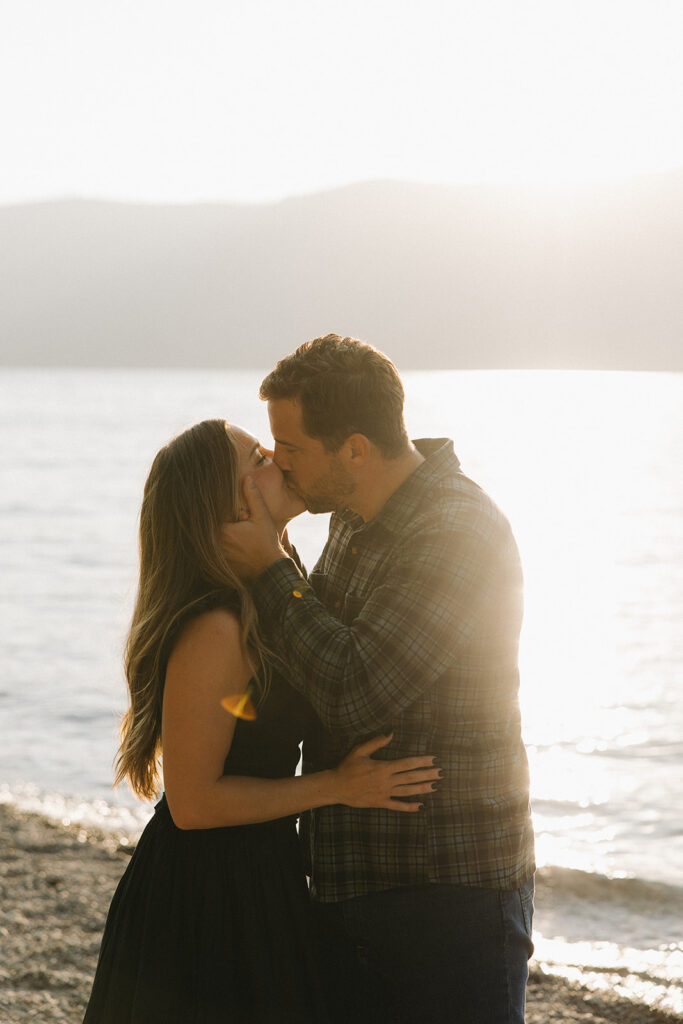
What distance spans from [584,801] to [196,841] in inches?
219

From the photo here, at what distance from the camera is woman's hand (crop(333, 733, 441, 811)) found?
245 cm

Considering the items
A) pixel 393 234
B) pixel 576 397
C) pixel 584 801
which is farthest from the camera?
pixel 393 234

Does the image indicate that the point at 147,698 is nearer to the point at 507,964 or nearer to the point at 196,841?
the point at 196,841

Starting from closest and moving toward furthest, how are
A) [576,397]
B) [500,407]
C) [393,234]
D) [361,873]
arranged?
[361,873]
[500,407]
[576,397]
[393,234]

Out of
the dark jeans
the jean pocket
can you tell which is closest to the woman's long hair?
the dark jeans

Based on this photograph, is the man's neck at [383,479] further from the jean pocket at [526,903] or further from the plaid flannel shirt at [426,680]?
the jean pocket at [526,903]

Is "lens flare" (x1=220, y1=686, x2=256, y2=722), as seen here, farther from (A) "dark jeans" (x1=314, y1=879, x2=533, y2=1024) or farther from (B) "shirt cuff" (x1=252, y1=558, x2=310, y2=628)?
(A) "dark jeans" (x1=314, y1=879, x2=533, y2=1024)

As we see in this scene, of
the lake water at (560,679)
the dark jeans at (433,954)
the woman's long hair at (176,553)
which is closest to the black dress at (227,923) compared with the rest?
the dark jeans at (433,954)

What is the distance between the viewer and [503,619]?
2.56 metres

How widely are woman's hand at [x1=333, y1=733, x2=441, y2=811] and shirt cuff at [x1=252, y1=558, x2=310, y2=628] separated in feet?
1.19

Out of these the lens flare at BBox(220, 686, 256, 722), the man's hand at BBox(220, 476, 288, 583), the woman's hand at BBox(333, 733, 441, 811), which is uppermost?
the man's hand at BBox(220, 476, 288, 583)

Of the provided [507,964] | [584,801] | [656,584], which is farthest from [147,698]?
[656,584]

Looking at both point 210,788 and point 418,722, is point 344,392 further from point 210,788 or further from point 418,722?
point 210,788

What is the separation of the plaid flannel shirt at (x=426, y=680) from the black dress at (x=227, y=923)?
0.10m
